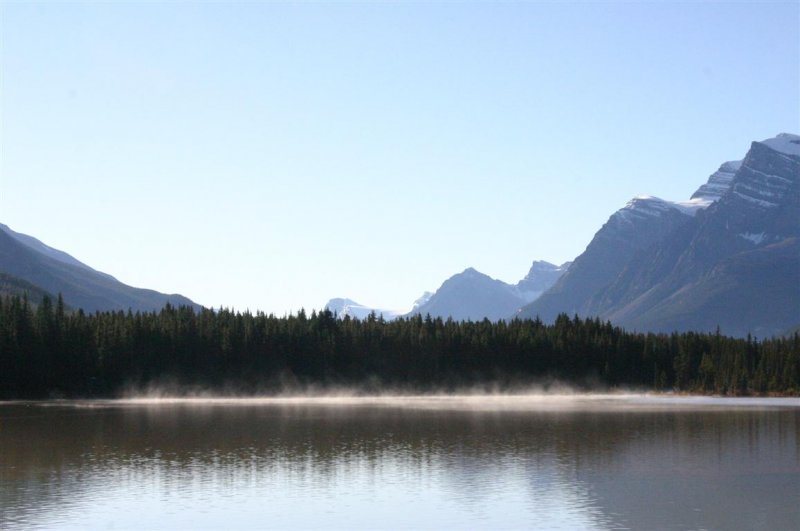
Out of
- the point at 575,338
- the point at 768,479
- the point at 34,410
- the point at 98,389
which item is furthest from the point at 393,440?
the point at 575,338

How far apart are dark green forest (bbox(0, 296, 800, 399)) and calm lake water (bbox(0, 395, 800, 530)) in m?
50.9

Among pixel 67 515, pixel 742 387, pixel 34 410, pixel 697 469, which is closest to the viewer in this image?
pixel 67 515

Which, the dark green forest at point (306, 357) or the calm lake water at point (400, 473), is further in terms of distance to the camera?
the dark green forest at point (306, 357)

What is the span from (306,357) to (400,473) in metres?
124

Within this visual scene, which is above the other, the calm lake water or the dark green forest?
the dark green forest

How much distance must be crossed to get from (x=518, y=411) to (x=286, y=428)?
37.4m

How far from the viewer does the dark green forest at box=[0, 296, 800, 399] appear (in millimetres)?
157375

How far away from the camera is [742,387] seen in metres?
176

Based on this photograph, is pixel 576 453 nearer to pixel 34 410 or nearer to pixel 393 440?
pixel 393 440

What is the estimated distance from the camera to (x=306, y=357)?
185375 mm

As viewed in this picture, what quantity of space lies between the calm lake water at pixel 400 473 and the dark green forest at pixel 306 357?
50900mm

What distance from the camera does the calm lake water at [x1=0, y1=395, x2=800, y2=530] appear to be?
47406 mm

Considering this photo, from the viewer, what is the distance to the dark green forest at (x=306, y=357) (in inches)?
6196

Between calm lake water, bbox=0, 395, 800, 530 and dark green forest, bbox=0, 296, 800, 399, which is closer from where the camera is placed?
calm lake water, bbox=0, 395, 800, 530
